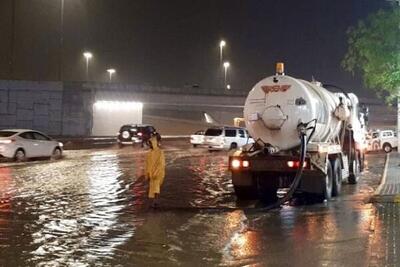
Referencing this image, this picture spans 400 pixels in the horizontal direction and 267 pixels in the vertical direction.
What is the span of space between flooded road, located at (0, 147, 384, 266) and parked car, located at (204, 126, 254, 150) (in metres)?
20.5

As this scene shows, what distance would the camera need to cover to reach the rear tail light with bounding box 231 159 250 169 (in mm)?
15705

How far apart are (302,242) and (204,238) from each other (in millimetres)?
1624

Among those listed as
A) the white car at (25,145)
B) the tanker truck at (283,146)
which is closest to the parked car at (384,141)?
the white car at (25,145)

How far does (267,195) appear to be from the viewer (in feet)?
55.0

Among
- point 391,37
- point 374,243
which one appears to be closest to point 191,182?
point 391,37

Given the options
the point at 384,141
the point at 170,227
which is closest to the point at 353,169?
the point at 170,227

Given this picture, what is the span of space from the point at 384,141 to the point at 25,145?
1063 inches

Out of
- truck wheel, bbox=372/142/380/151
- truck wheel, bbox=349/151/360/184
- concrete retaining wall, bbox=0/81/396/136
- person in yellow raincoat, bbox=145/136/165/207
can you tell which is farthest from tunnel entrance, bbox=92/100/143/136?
person in yellow raincoat, bbox=145/136/165/207

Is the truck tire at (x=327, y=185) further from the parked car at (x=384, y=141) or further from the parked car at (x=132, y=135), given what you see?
the parked car at (x=384, y=141)

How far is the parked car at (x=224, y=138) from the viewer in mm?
40969

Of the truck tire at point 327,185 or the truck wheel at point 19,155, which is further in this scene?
the truck wheel at point 19,155

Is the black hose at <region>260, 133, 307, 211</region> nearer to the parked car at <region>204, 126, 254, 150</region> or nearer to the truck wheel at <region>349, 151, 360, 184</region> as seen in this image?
the truck wheel at <region>349, 151, 360, 184</region>

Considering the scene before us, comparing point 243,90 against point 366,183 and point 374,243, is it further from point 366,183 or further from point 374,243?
point 374,243

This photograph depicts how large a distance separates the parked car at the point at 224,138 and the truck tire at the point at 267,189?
24.0 metres
